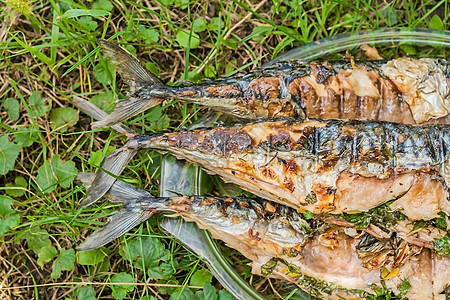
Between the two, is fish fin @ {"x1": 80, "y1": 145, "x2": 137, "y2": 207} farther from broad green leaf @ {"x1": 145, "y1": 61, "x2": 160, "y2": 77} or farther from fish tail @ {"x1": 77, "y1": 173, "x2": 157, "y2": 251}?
broad green leaf @ {"x1": 145, "y1": 61, "x2": 160, "y2": 77}

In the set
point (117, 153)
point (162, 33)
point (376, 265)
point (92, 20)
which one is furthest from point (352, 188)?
point (92, 20)

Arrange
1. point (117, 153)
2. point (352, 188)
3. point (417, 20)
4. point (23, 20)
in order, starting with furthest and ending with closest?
point (23, 20)
point (417, 20)
point (117, 153)
point (352, 188)

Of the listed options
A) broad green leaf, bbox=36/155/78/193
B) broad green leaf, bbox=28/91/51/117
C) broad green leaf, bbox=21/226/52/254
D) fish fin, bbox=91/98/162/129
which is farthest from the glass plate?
broad green leaf, bbox=28/91/51/117

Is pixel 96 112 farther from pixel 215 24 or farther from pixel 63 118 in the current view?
pixel 215 24

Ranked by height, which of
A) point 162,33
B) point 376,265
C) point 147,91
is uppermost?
point 162,33

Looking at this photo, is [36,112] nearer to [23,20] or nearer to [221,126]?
[23,20]

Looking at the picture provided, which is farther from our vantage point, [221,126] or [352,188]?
[221,126]

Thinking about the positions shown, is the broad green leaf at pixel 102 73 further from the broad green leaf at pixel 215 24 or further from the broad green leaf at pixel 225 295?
the broad green leaf at pixel 225 295
